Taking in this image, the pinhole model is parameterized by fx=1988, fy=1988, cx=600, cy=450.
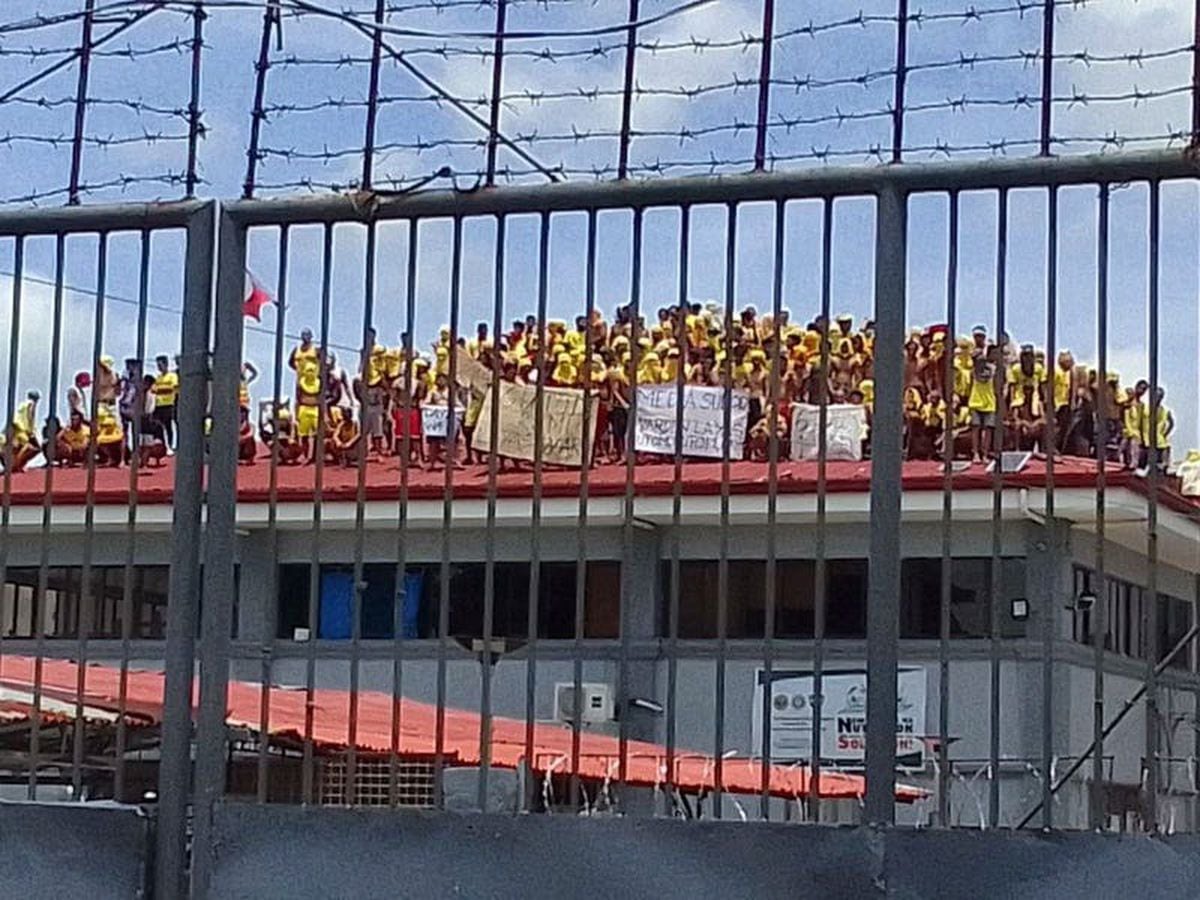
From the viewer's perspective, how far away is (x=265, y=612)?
200 inches

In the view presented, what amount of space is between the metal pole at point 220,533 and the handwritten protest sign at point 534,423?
0.68 metres

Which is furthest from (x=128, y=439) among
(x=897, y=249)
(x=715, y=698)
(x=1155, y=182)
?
(x=1155, y=182)

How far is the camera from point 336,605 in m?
5.86

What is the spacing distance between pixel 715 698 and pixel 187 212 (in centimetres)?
187

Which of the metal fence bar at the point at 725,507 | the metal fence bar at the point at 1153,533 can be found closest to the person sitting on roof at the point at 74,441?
the metal fence bar at the point at 725,507

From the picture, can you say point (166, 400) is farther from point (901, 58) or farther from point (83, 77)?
point (901, 58)

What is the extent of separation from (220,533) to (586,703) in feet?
3.90

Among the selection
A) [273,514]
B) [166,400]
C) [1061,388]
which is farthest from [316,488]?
[1061,388]

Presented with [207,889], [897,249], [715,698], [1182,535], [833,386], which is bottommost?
[207,889]

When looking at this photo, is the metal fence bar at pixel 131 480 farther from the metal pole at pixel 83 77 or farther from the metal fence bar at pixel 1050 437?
the metal fence bar at pixel 1050 437

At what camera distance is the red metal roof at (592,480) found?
484 centimetres

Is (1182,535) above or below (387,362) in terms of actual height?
below

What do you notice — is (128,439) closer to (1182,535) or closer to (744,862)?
(744,862)

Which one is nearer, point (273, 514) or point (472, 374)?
point (472, 374)
